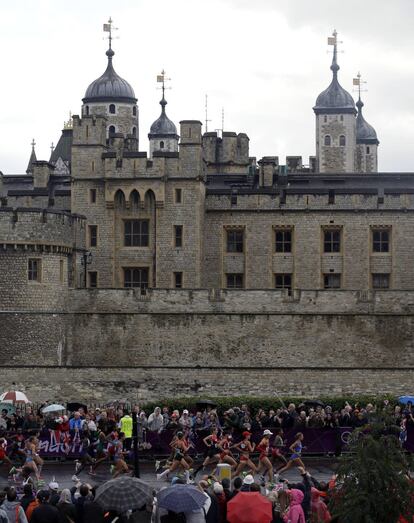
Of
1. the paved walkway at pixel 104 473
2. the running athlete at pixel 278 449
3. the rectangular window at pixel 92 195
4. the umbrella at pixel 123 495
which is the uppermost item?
the rectangular window at pixel 92 195

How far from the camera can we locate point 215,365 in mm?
64125

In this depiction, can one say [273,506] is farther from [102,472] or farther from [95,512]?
[102,472]

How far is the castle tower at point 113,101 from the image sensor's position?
9519 centimetres

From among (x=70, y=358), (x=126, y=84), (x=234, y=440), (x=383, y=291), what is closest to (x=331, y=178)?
(x=383, y=291)

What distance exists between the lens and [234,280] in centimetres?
7331

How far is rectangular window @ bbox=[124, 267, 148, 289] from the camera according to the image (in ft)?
237

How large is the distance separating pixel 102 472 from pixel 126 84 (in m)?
58.2

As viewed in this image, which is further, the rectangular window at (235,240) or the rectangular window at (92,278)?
the rectangular window at (235,240)

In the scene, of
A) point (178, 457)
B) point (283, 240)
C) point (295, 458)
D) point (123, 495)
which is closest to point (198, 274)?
point (283, 240)

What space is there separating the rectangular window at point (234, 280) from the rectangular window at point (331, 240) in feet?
13.9

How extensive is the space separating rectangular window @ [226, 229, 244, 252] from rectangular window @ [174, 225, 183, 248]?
246 cm

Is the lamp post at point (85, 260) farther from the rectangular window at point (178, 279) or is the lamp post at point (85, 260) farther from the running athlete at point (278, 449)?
the running athlete at point (278, 449)

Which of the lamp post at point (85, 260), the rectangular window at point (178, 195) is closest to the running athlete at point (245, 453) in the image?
the lamp post at point (85, 260)

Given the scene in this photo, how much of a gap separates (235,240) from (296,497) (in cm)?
4415
